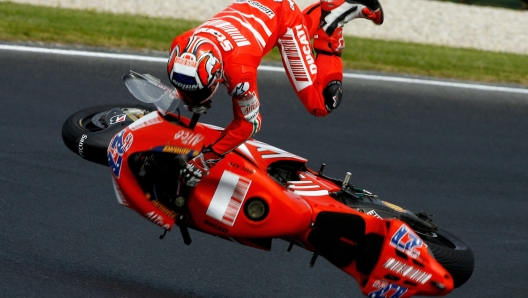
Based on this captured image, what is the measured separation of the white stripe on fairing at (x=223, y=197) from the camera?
4.88 meters

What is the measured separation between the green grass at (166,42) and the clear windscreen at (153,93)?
4.82 metres

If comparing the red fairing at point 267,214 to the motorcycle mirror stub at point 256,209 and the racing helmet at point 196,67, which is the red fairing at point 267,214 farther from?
the racing helmet at point 196,67

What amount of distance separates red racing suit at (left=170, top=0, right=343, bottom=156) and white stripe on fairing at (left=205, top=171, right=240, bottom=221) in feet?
0.74

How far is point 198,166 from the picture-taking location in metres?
4.73

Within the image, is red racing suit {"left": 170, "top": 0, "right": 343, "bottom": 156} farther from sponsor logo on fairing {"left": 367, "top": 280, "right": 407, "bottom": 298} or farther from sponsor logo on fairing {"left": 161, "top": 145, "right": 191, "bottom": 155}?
sponsor logo on fairing {"left": 367, "top": 280, "right": 407, "bottom": 298}

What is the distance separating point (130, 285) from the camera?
5.46 meters

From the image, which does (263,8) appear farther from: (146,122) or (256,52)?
(146,122)

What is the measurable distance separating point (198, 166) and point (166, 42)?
5650 millimetres

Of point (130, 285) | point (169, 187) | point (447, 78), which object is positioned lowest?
point (130, 285)

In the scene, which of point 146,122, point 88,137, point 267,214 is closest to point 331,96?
→ point 267,214

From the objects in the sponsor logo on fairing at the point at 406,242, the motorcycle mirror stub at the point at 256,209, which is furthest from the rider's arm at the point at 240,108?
the sponsor logo on fairing at the point at 406,242

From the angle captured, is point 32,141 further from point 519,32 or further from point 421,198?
point 519,32

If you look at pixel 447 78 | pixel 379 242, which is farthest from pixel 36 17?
pixel 379 242

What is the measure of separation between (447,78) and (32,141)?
5.29 meters
